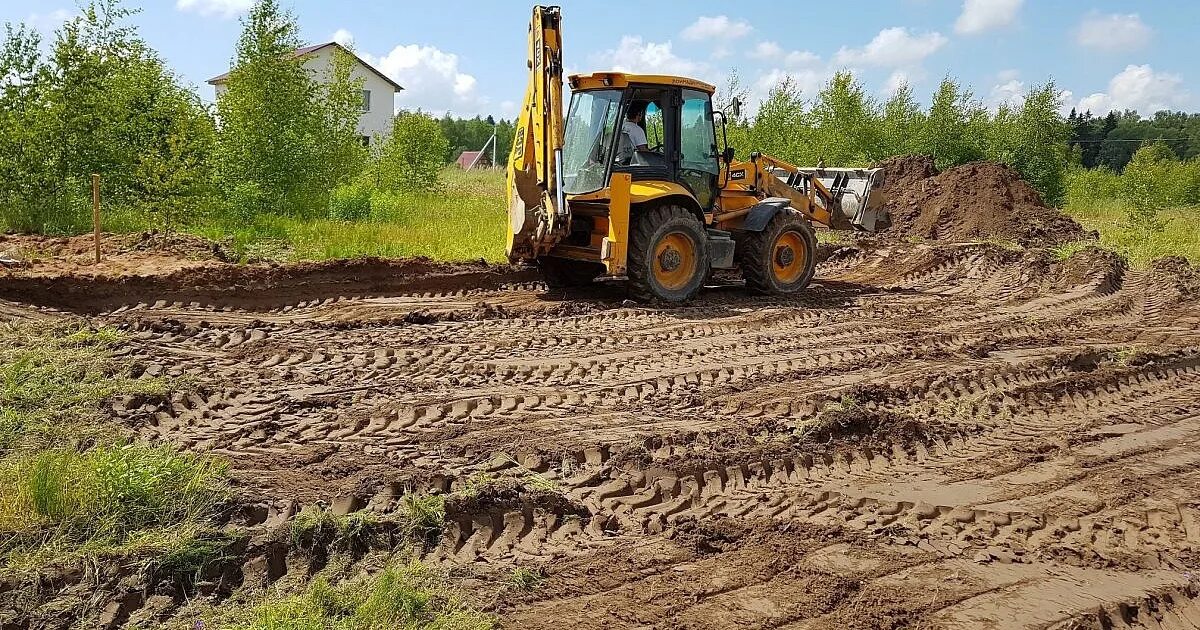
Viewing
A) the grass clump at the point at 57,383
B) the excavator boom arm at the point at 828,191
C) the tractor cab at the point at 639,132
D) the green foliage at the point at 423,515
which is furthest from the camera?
the excavator boom arm at the point at 828,191

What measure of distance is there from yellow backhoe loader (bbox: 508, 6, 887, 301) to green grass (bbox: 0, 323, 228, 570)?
468cm

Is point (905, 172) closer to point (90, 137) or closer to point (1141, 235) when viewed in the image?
point (1141, 235)

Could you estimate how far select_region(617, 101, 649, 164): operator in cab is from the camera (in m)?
9.52

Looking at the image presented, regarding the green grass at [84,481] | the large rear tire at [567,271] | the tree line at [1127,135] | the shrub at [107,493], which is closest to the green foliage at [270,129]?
the large rear tire at [567,271]

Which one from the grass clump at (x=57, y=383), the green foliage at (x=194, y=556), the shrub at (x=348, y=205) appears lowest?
the green foliage at (x=194, y=556)

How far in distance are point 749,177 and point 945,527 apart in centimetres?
738

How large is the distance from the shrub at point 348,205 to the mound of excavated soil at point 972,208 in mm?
10716

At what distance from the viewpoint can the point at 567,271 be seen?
10867mm

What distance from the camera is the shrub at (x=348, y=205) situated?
1727cm

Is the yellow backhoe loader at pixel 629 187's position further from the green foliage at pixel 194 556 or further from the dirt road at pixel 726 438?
the green foliage at pixel 194 556

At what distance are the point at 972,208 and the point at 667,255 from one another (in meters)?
11.2

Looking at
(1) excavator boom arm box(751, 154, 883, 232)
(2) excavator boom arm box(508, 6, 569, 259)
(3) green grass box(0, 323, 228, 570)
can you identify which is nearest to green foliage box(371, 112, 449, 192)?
(1) excavator boom arm box(751, 154, 883, 232)

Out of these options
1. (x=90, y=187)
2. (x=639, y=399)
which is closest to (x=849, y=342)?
(x=639, y=399)

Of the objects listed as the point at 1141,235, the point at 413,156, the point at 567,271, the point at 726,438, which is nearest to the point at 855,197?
the point at 567,271
